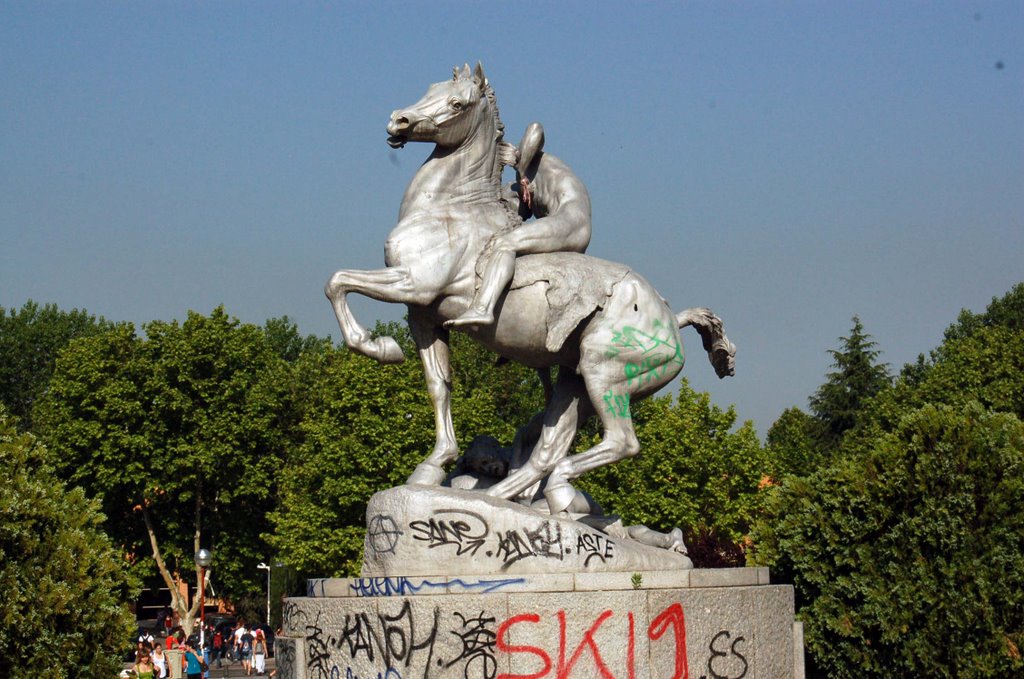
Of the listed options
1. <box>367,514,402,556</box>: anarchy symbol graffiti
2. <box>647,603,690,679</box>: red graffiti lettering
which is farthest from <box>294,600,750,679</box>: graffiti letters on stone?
<box>367,514,402,556</box>: anarchy symbol graffiti

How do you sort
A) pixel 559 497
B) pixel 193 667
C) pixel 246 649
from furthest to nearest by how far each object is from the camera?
pixel 246 649
pixel 193 667
pixel 559 497

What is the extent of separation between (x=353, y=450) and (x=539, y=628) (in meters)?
26.0

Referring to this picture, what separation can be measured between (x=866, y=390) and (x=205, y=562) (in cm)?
2639

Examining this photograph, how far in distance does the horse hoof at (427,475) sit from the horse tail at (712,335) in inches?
99.7

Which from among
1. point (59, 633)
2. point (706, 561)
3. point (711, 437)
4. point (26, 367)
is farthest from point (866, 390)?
point (59, 633)

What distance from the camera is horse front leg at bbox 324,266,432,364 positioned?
11.1 m

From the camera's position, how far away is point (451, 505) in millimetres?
10648

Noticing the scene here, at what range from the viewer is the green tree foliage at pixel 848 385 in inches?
2041

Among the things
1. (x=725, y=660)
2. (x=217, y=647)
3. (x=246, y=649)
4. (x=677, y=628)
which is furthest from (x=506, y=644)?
(x=217, y=647)

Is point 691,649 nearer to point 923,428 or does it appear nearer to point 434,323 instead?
point 434,323

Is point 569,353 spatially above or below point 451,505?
above

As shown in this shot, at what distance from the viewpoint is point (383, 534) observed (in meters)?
10.7

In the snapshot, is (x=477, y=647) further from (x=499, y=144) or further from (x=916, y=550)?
(x=916, y=550)

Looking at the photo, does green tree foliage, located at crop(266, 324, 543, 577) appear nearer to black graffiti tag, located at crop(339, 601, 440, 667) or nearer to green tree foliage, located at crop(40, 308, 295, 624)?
green tree foliage, located at crop(40, 308, 295, 624)
